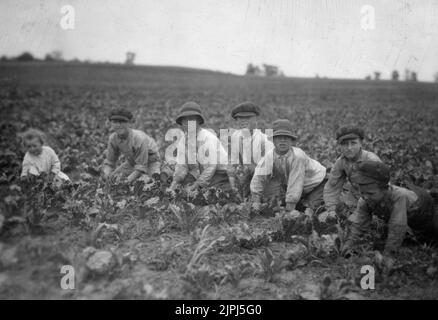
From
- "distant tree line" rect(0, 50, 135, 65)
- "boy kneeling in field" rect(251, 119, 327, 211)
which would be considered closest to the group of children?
"boy kneeling in field" rect(251, 119, 327, 211)

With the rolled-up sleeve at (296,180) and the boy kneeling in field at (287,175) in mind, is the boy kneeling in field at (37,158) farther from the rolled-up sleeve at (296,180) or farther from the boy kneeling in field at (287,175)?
the rolled-up sleeve at (296,180)

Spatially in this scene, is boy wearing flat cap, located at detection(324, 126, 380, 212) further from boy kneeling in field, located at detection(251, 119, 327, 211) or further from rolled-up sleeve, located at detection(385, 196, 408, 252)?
rolled-up sleeve, located at detection(385, 196, 408, 252)

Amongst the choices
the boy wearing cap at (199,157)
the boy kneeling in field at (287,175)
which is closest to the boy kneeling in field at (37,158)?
the boy wearing cap at (199,157)

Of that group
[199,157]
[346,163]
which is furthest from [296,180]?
[199,157]

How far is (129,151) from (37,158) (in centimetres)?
132

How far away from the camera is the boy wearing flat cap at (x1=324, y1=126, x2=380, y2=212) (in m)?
4.09

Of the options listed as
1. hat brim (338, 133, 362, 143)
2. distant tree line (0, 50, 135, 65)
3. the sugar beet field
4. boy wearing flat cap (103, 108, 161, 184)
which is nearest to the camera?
the sugar beet field

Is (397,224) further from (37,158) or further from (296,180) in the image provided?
(37,158)

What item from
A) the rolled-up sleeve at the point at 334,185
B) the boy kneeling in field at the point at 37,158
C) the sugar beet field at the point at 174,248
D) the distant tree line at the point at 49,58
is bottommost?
the sugar beet field at the point at 174,248

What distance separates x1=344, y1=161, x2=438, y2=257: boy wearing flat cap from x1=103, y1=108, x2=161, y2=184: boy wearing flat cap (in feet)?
10.7

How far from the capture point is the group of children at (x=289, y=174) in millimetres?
3412

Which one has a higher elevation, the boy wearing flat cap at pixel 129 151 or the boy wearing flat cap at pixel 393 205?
the boy wearing flat cap at pixel 129 151

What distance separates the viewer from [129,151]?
19.2ft

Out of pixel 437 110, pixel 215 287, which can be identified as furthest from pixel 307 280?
pixel 437 110
